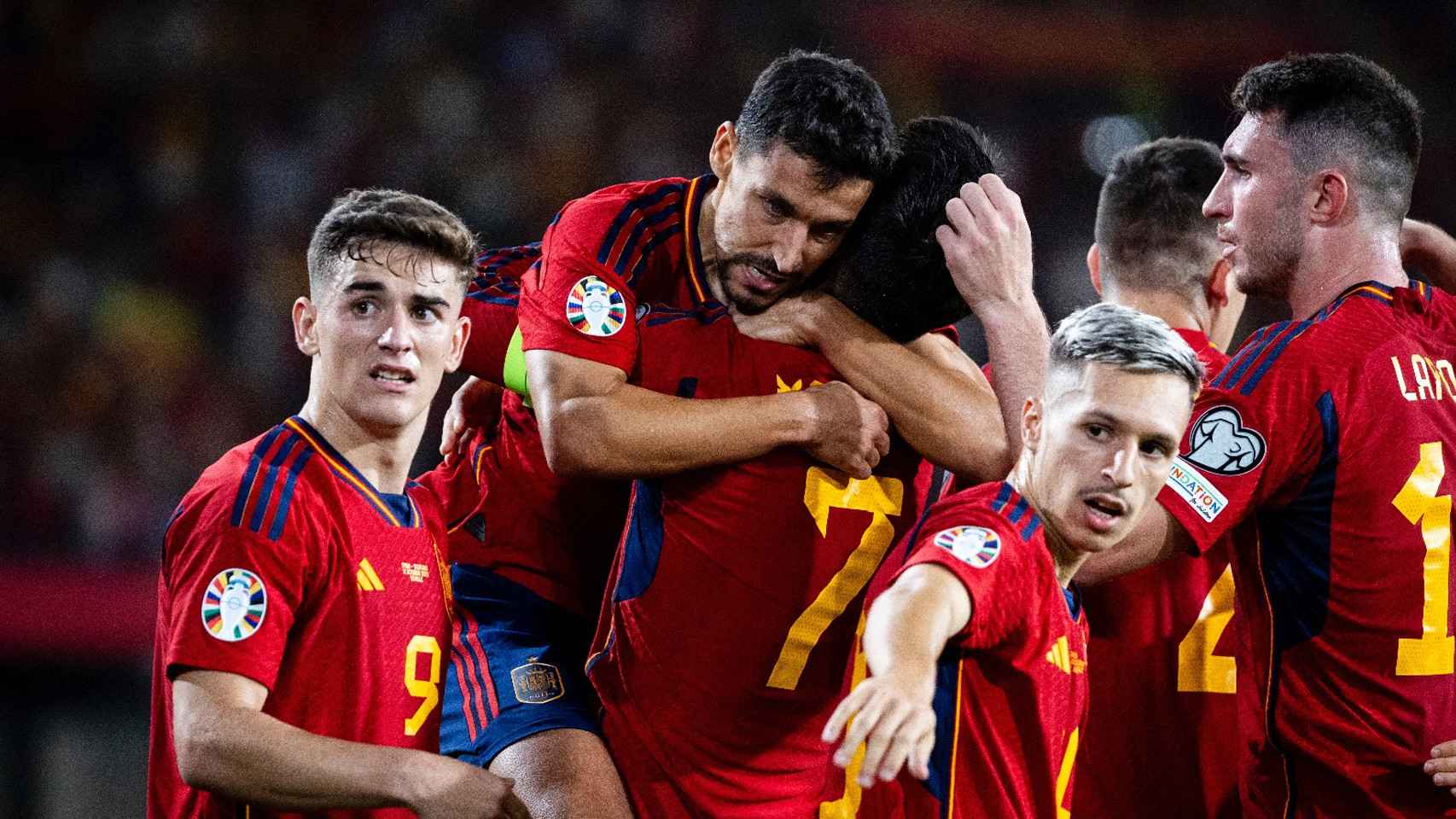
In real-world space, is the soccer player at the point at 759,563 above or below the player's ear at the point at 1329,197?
below

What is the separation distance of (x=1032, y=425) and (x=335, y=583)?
1.39m

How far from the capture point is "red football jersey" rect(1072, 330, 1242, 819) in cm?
364

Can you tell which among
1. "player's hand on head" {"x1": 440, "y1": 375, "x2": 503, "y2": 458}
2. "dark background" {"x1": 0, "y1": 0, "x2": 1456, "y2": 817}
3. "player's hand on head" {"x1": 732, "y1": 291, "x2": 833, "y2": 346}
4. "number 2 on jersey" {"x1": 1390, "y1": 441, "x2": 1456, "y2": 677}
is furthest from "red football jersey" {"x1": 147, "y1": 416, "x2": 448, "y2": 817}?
"dark background" {"x1": 0, "y1": 0, "x2": 1456, "y2": 817}

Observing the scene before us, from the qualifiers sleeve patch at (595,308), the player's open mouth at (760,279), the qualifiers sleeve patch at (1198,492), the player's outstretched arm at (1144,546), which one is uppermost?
the player's open mouth at (760,279)

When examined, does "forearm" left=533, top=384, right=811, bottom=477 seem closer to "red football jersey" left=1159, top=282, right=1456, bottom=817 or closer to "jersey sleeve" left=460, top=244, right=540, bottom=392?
"jersey sleeve" left=460, top=244, right=540, bottom=392

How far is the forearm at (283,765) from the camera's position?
2.59 meters

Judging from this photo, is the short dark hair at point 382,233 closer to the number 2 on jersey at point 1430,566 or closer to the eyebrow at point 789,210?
the eyebrow at point 789,210

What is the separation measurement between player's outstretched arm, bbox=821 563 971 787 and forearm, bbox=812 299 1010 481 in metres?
0.78

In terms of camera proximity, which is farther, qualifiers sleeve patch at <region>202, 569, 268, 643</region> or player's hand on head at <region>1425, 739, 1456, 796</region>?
player's hand on head at <region>1425, 739, 1456, 796</region>

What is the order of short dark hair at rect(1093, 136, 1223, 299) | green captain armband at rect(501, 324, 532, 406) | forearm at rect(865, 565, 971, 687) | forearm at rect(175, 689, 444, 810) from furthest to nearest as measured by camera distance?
short dark hair at rect(1093, 136, 1223, 299), green captain armband at rect(501, 324, 532, 406), forearm at rect(175, 689, 444, 810), forearm at rect(865, 565, 971, 687)

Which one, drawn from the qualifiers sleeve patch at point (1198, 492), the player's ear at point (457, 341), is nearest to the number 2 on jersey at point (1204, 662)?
the qualifiers sleeve patch at point (1198, 492)

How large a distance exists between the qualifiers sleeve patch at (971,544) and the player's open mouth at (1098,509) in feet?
0.75

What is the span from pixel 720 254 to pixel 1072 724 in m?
1.26

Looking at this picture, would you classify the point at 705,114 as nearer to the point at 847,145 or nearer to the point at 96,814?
the point at 96,814
